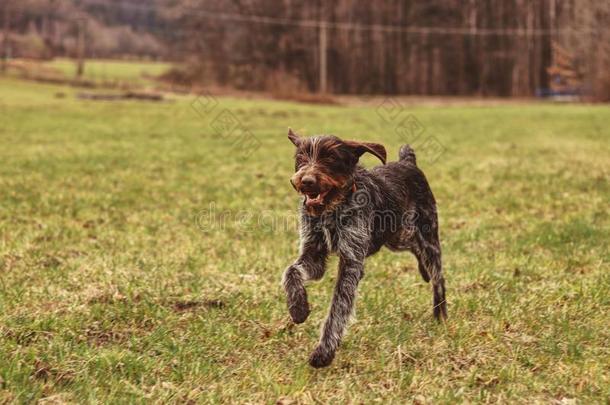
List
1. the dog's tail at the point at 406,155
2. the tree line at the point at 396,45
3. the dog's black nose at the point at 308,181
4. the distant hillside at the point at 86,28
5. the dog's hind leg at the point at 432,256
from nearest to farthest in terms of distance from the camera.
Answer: the dog's black nose at the point at 308,181
the dog's hind leg at the point at 432,256
the dog's tail at the point at 406,155
the tree line at the point at 396,45
the distant hillside at the point at 86,28

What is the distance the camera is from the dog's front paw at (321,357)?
4207mm

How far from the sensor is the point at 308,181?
406 cm

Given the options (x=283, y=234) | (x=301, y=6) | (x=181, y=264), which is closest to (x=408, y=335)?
(x=181, y=264)

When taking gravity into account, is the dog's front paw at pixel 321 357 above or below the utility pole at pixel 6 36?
below

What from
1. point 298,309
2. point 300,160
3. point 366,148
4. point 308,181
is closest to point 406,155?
point 366,148

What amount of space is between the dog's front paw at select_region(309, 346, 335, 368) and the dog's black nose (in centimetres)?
105

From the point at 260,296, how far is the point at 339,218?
1707 millimetres

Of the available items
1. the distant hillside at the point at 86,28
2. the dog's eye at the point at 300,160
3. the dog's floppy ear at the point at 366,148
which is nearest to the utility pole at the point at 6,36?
the distant hillside at the point at 86,28

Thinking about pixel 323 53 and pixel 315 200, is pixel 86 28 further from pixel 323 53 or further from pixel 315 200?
pixel 315 200

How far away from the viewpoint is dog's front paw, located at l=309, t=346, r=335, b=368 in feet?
13.8

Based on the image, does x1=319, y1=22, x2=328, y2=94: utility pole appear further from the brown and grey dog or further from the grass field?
the brown and grey dog

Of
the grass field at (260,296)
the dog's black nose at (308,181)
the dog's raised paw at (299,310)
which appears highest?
A: the dog's black nose at (308,181)

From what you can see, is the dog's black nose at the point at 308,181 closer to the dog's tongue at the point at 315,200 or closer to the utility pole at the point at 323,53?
the dog's tongue at the point at 315,200

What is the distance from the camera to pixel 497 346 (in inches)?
186
